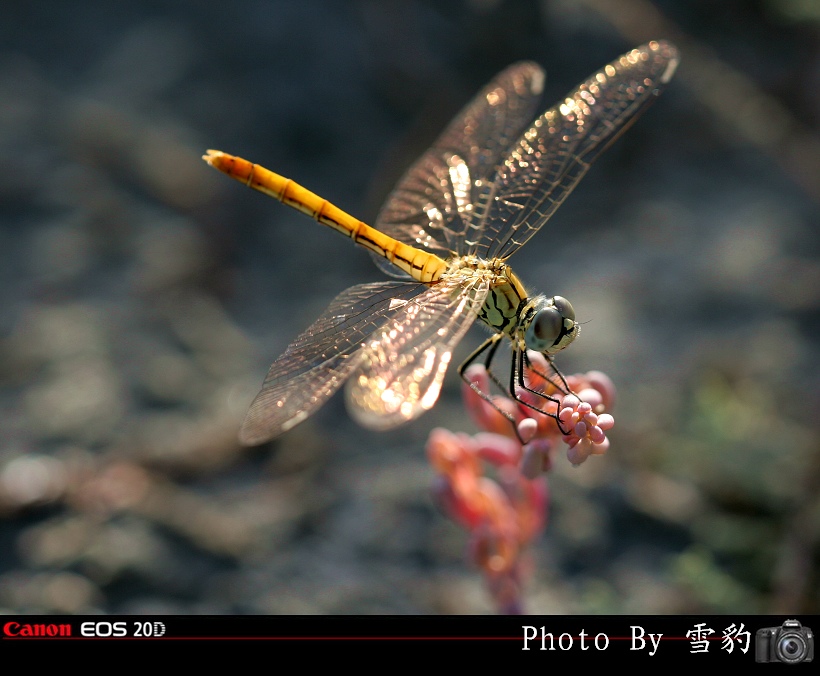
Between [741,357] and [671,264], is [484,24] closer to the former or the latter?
[671,264]

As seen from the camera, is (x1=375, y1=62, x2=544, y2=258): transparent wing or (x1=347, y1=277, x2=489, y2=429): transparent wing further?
(x1=375, y1=62, x2=544, y2=258): transparent wing

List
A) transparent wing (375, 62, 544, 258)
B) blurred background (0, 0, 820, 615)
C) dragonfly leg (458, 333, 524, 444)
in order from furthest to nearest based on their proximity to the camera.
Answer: transparent wing (375, 62, 544, 258)
blurred background (0, 0, 820, 615)
dragonfly leg (458, 333, 524, 444)
